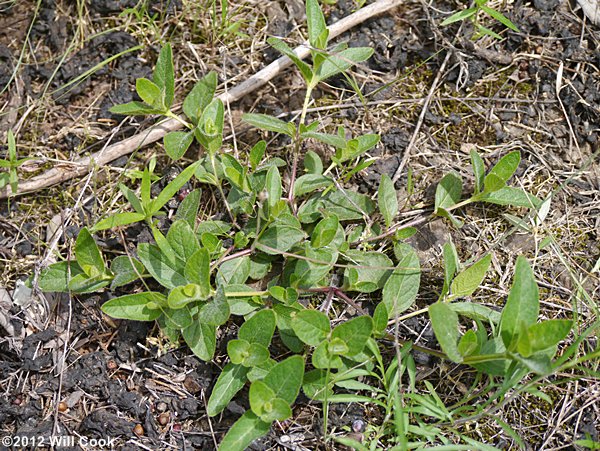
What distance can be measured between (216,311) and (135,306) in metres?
0.35

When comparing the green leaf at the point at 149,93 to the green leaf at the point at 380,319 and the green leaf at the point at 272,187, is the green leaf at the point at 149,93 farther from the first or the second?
the green leaf at the point at 380,319

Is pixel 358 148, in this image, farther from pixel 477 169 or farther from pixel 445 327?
Result: pixel 445 327

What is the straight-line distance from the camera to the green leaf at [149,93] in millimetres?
2520

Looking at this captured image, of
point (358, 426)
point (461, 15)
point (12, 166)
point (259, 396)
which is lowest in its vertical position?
point (358, 426)

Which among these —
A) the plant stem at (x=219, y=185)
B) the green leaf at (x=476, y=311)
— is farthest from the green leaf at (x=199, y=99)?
the green leaf at (x=476, y=311)

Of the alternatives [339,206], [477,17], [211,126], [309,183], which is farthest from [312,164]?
[477,17]

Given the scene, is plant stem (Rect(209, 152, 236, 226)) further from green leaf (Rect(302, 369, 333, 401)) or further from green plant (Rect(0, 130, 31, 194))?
green plant (Rect(0, 130, 31, 194))

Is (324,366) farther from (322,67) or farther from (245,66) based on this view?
(245,66)

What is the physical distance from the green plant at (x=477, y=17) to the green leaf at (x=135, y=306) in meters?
1.90

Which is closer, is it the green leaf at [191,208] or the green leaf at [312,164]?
the green leaf at [191,208]

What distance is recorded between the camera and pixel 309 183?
2.63 metres

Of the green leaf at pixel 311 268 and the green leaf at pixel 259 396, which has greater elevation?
the green leaf at pixel 311 268

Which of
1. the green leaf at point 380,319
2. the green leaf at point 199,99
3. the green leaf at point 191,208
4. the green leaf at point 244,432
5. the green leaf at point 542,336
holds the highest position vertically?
the green leaf at point 199,99

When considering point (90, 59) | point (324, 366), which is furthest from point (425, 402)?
→ point (90, 59)
